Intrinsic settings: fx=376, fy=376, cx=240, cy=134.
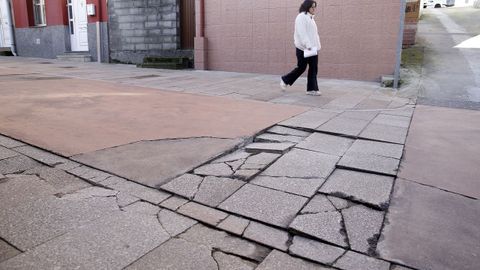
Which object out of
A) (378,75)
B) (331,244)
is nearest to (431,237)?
(331,244)

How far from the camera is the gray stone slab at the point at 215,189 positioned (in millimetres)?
2547

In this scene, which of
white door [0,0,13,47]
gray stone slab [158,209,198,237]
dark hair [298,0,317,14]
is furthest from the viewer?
white door [0,0,13,47]

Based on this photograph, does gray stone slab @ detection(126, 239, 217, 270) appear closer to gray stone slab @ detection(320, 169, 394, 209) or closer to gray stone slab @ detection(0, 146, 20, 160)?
gray stone slab @ detection(320, 169, 394, 209)

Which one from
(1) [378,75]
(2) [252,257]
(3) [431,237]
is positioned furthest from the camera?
(1) [378,75]

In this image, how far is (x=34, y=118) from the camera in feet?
14.8

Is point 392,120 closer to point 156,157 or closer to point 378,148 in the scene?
point 378,148

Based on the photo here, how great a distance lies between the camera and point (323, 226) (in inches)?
87.6

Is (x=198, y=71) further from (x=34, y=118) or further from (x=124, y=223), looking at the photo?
(x=124, y=223)

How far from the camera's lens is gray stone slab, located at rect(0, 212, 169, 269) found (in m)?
1.85

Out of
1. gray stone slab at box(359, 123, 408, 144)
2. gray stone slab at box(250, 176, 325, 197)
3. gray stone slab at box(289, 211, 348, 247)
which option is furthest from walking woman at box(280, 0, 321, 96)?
gray stone slab at box(289, 211, 348, 247)

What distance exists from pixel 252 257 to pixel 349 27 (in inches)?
280

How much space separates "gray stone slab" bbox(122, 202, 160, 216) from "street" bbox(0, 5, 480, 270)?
0.04 ft

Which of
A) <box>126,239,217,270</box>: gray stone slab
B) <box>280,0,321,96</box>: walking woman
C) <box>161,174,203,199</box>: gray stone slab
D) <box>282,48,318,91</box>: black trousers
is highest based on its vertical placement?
Answer: <box>280,0,321,96</box>: walking woman

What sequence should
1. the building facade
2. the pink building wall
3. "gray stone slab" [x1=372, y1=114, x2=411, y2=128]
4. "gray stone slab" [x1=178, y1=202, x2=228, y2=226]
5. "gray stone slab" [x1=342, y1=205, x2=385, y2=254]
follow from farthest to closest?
1. the building facade
2. the pink building wall
3. "gray stone slab" [x1=372, y1=114, x2=411, y2=128]
4. "gray stone slab" [x1=178, y1=202, x2=228, y2=226]
5. "gray stone slab" [x1=342, y1=205, x2=385, y2=254]
